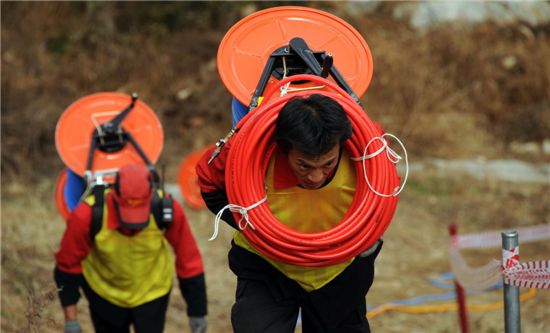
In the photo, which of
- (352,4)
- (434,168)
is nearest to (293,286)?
(434,168)

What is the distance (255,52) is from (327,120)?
39.1 inches

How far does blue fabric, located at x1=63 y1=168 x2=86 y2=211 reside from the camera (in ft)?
19.2

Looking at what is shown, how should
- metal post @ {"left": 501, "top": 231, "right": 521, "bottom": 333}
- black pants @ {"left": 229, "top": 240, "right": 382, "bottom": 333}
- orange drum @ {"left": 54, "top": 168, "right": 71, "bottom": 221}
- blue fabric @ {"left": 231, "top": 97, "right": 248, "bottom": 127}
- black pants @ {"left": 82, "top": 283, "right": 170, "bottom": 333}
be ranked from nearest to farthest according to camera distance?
black pants @ {"left": 229, "top": 240, "right": 382, "bottom": 333}
metal post @ {"left": 501, "top": 231, "right": 521, "bottom": 333}
blue fabric @ {"left": 231, "top": 97, "right": 248, "bottom": 127}
black pants @ {"left": 82, "top": 283, "right": 170, "bottom": 333}
orange drum @ {"left": 54, "top": 168, "right": 71, "bottom": 221}

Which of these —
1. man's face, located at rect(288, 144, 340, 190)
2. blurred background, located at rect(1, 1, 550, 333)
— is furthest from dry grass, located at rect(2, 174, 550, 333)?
man's face, located at rect(288, 144, 340, 190)

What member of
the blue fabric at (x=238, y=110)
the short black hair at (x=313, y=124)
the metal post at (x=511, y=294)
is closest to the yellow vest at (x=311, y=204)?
the short black hair at (x=313, y=124)

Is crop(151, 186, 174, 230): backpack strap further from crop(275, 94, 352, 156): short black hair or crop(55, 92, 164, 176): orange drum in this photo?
crop(275, 94, 352, 156): short black hair

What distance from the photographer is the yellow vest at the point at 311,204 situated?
11.4 ft

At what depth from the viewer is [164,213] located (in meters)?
5.09

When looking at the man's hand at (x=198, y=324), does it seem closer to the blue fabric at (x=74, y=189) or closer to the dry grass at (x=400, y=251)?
the dry grass at (x=400, y=251)

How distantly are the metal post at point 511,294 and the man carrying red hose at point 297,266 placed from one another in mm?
594

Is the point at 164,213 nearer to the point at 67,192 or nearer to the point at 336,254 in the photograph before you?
the point at 67,192

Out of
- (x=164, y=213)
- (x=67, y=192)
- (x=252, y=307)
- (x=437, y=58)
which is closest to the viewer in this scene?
(x=252, y=307)

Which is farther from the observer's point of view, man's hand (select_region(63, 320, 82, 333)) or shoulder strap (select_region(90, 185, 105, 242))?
man's hand (select_region(63, 320, 82, 333))

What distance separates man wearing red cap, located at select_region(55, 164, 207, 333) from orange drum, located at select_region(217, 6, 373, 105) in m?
1.30
